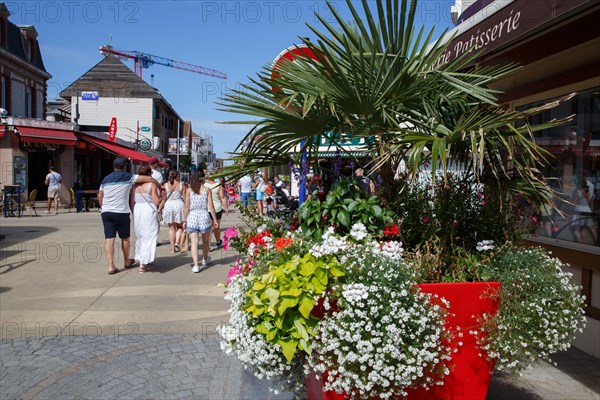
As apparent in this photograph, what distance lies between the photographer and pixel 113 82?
1989 inches

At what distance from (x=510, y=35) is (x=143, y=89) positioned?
49.5m

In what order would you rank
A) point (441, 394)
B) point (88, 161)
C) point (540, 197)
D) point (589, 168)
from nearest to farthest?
1. point (441, 394)
2. point (540, 197)
3. point (589, 168)
4. point (88, 161)

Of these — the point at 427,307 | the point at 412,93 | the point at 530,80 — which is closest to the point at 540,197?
the point at 412,93

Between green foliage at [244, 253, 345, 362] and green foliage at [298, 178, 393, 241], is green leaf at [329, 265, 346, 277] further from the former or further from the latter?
green foliage at [298, 178, 393, 241]

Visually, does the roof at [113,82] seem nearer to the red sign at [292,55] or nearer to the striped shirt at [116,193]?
the striped shirt at [116,193]

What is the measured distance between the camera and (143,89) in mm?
49906

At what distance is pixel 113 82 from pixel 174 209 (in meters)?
44.7

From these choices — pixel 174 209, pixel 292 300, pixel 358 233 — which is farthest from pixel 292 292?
pixel 174 209

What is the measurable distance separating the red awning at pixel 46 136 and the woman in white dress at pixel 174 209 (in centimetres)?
1522

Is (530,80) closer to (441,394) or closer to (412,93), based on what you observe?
(412,93)

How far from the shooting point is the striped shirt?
26.7ft

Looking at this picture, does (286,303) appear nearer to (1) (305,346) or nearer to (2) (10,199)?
(1) (305,346)

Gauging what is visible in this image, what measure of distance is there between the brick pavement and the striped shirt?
1.03 meters

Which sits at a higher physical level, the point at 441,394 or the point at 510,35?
the point at 510,35
